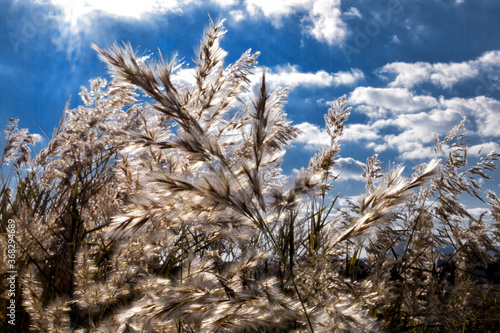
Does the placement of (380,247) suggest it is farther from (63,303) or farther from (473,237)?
(63,303)

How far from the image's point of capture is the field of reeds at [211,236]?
142 centimetres

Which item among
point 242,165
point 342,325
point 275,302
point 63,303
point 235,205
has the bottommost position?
point 342,325

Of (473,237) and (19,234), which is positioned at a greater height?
(19,234)

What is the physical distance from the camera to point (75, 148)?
287 centimetres

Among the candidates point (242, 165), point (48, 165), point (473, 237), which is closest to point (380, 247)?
point (473, 237)

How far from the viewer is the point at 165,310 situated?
4.20ft

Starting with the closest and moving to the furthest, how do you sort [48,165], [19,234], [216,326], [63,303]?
[216,326]
[63,303]
[19,234]
[48,165]

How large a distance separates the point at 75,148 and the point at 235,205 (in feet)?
6.50

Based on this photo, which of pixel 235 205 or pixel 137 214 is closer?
pixel 235 205

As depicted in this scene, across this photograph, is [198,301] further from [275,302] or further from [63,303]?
[63,303]

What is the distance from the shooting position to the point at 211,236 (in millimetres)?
2271

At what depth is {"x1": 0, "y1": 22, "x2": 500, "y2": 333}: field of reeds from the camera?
1416 mm

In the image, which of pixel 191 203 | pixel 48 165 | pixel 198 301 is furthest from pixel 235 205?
pixel 48 165

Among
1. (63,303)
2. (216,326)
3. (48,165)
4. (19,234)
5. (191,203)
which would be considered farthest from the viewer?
(48,165)
